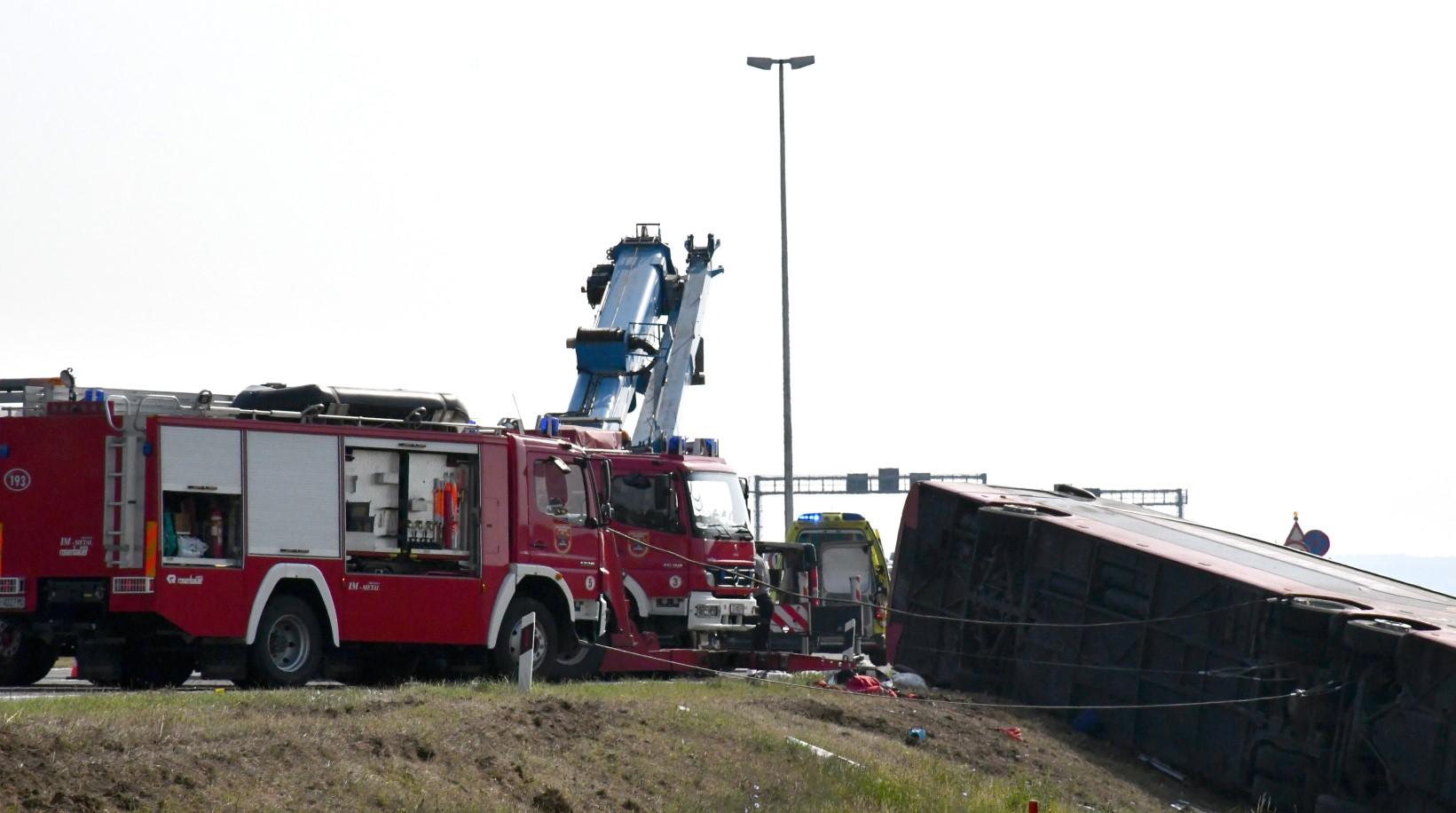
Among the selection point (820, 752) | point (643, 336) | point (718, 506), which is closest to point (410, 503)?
point (820, 752)

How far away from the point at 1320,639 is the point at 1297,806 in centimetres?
136

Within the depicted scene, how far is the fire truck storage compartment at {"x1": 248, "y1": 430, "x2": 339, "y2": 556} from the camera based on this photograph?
14742 mm

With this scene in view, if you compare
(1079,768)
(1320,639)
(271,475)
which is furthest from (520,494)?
(1320,639)

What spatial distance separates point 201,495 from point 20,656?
2.10 m

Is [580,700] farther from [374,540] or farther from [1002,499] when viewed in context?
[1002,499]

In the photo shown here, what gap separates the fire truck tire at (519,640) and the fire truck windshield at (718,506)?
377 cm

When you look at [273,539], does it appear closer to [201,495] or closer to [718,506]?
[201,495]

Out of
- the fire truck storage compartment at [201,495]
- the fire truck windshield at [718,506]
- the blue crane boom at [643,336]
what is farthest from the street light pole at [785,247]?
the fire truck storage compartment at [201,495]

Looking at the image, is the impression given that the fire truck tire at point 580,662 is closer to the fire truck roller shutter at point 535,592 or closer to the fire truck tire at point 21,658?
the fire truck roller shutter at point 535,592

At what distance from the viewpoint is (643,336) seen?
29.4 m

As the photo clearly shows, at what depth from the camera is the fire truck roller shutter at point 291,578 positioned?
14.5m

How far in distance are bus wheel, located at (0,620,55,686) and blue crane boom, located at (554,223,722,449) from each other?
13.5 meters

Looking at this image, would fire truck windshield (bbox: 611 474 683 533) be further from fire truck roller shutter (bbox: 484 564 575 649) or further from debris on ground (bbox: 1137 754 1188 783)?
debris on ground (bbox: 1137 754 1188 783)

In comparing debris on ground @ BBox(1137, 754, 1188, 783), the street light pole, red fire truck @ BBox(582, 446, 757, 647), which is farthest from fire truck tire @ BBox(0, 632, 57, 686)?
the street light pole
